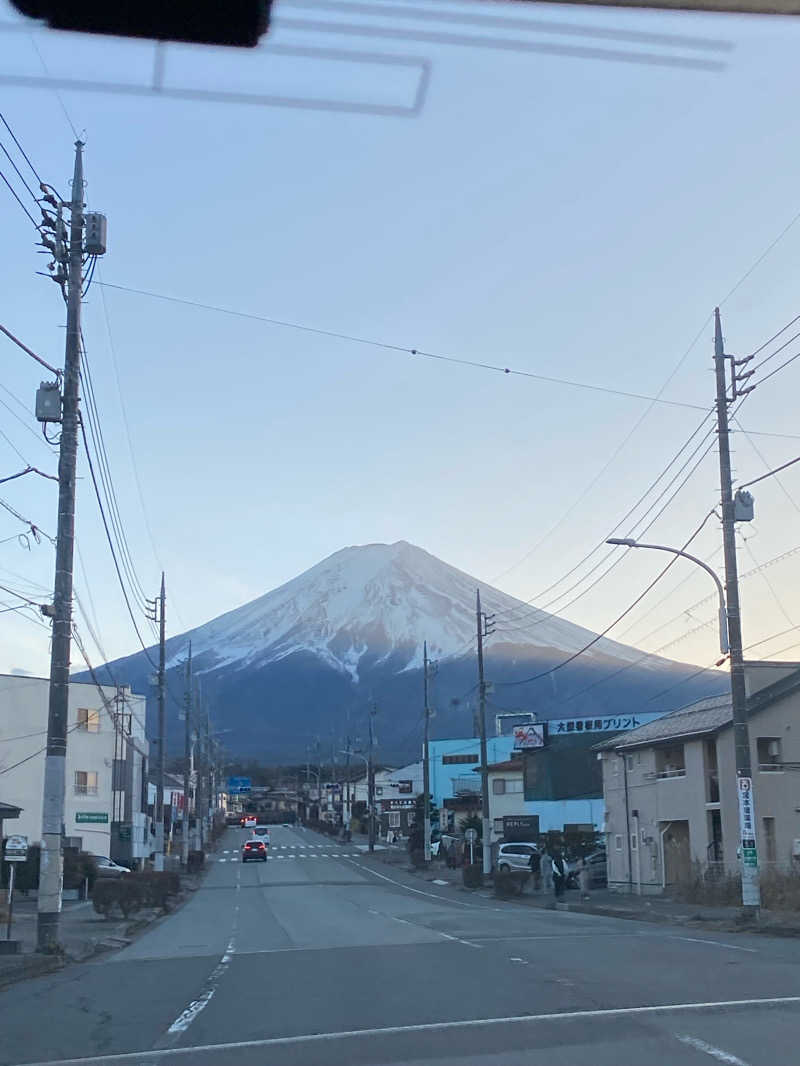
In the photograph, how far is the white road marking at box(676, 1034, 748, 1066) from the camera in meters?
8.94

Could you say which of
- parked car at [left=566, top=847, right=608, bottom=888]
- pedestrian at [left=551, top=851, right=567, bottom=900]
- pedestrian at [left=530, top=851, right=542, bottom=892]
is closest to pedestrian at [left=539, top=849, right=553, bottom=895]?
parked car at [left=566, top=847, right=608, bottom=888]

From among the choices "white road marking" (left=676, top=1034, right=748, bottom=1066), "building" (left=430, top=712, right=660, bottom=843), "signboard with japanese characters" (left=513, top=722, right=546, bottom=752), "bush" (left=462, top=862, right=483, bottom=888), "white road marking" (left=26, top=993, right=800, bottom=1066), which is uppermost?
"signboard with japanese characters" (left=513, top=722, right=546, bottom=752)

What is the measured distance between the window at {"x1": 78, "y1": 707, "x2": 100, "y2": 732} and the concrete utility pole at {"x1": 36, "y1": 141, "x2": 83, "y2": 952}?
150 feet

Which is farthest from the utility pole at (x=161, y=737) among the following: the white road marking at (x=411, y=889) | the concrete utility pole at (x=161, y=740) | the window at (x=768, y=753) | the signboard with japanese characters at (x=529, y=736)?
the signboard with japanese characters at (x=529, y=736)

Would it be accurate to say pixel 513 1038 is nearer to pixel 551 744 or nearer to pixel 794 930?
pixel 794 930

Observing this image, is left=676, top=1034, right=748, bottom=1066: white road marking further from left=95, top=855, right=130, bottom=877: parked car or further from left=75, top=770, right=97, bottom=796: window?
left=75, top=770, right=97, bottom=796: window

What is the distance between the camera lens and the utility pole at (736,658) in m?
25.2

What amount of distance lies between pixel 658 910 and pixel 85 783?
134 feet

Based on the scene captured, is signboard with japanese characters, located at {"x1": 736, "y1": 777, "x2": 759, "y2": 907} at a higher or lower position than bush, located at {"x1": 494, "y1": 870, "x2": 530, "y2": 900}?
higher

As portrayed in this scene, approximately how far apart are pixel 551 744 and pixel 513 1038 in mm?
69378

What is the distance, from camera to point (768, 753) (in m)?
38.1

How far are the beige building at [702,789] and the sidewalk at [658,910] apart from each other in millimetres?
1745

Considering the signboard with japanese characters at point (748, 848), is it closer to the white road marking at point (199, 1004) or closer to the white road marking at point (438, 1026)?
the white road marking at point (199, 1004)

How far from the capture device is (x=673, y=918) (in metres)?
30.0
